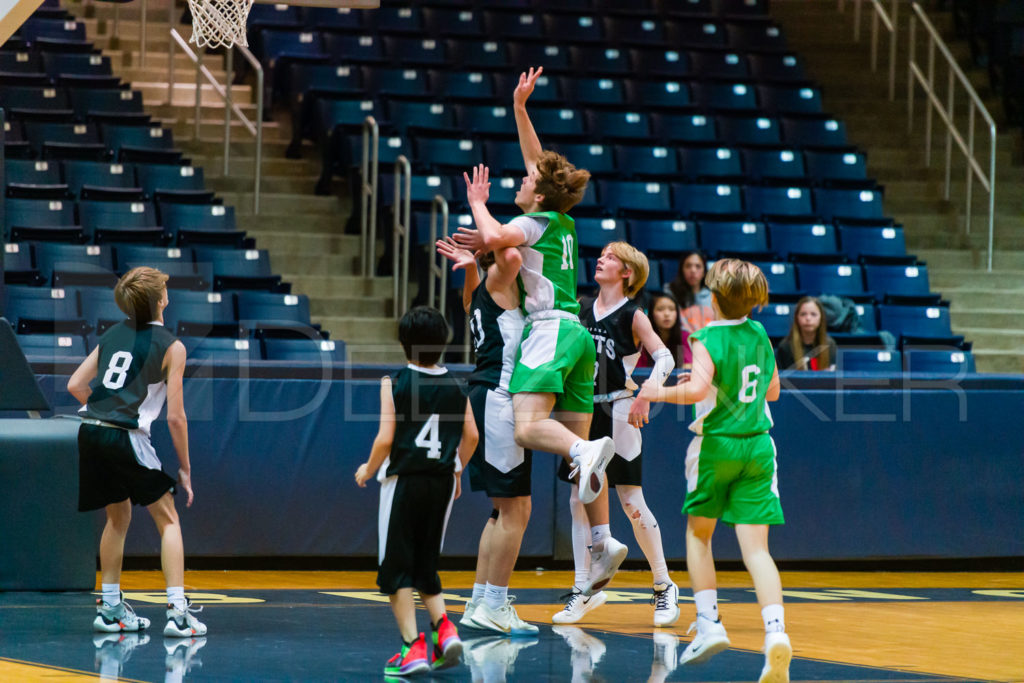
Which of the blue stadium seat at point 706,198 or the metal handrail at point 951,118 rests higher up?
the metal handrail at point 951,118

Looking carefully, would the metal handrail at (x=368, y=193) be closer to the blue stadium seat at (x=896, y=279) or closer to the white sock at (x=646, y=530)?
the blue stadium seat at (x=896, y=279)

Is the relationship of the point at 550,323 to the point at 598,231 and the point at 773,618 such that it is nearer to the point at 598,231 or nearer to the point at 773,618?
the point at 773,618

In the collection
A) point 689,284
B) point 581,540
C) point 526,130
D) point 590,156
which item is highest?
point 590,156

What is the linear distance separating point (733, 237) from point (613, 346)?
6.64 meters

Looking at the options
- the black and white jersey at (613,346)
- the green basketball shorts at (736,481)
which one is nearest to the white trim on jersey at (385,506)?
the green basketball shorts at (736,481)

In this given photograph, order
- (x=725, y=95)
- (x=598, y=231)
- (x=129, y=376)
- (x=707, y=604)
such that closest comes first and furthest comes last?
(x=707, y=604) → (x=129, y=376) → (x=598, y=231) → (x=725, y=95)

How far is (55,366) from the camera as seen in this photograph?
28.2 ft

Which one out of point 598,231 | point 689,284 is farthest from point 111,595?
point 598,231

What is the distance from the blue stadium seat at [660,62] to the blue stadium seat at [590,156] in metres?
2.35

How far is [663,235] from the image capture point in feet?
44.0

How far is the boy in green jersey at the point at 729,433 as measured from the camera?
216 inches

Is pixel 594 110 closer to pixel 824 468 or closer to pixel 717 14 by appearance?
pixel 717 14

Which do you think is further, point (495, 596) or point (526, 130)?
point (526, 130)

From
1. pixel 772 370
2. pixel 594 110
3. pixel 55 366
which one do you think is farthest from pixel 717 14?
pixel 772 370
